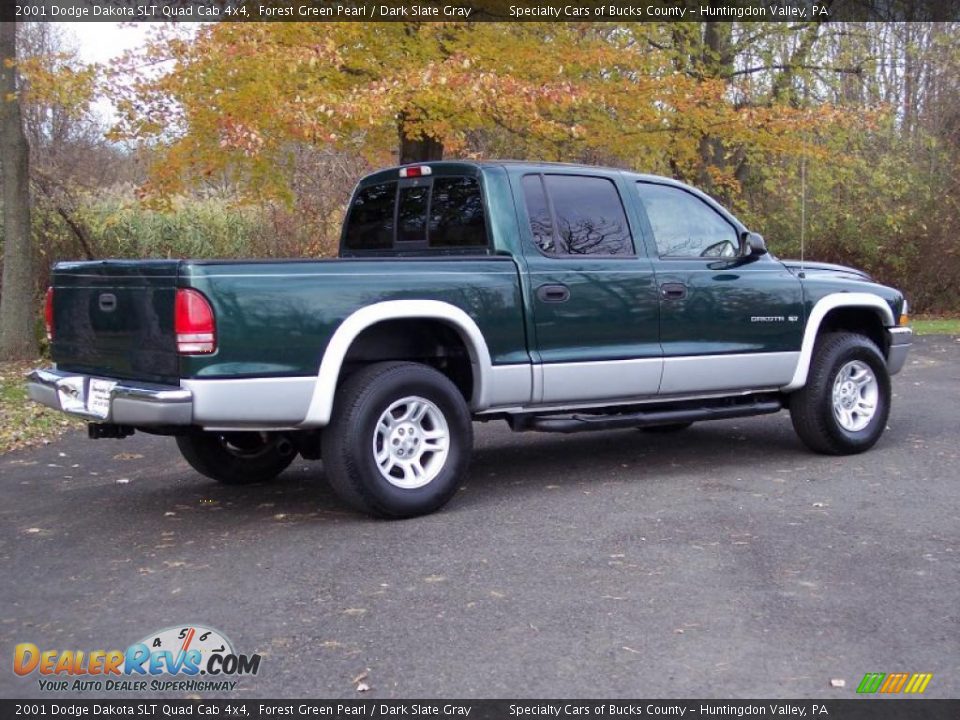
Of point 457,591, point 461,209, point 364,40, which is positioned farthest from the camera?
point 364,40

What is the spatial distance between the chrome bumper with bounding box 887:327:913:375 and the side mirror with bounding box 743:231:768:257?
1.42 m

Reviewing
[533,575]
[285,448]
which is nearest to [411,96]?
[285,448]

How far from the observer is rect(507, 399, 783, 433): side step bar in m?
6.42

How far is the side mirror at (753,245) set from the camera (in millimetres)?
7352

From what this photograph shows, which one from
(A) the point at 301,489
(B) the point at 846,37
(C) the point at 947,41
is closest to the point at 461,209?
(A) the point at 301,489

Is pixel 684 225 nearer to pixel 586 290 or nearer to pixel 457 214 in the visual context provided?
pixel 586 290

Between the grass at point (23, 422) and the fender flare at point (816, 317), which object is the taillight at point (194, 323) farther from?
the fender flare at point (816, 317)

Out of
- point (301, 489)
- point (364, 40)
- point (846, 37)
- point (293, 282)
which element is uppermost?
point (846, 37)

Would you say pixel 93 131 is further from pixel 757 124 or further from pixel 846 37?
pixel 846 37

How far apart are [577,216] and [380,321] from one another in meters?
1.66

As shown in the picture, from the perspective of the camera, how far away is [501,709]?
3.44m

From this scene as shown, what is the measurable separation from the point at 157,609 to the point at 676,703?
2181mm

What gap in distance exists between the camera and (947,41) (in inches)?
848

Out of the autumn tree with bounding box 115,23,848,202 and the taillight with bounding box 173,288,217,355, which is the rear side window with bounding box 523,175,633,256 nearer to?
the taillight with bounding box 173,288,217,355
